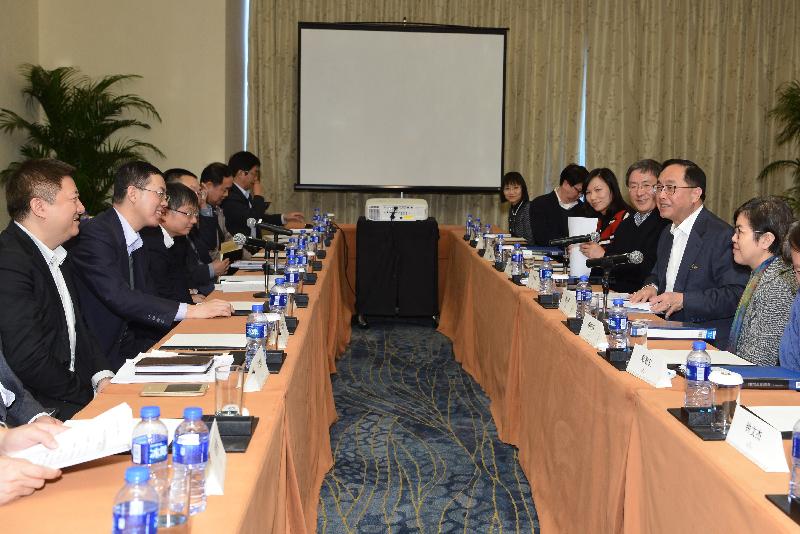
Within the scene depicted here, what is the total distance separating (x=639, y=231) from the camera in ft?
14.3

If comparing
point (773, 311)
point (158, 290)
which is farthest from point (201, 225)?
point (773, 311)

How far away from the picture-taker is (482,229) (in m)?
6.62

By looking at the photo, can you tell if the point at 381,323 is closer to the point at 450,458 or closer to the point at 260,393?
the point at 450,458

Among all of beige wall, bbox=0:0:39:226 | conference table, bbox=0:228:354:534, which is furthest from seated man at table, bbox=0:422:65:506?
beige wall, bbox=0:0:39:226

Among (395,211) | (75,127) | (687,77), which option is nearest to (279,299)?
(395,211)

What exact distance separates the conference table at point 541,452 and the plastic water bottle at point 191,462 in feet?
0.10

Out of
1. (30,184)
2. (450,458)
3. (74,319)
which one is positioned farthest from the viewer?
(450,458)

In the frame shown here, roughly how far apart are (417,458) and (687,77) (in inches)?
255

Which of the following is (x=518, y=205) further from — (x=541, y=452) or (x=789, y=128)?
(x=541, y=452)

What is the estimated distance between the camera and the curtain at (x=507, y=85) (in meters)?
8.30

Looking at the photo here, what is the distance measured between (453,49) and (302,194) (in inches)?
82.3

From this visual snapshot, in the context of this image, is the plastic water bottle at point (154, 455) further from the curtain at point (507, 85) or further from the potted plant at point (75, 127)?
the curtain at point (507, 85)

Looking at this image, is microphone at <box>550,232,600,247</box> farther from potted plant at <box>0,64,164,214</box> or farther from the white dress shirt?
potted plant at <box>0,64,164,214</box>

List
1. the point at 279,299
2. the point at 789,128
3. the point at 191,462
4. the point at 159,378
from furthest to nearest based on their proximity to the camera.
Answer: the point at 789,128 < the point at 279,299 < the point at 159,378 < the point at 191,462
